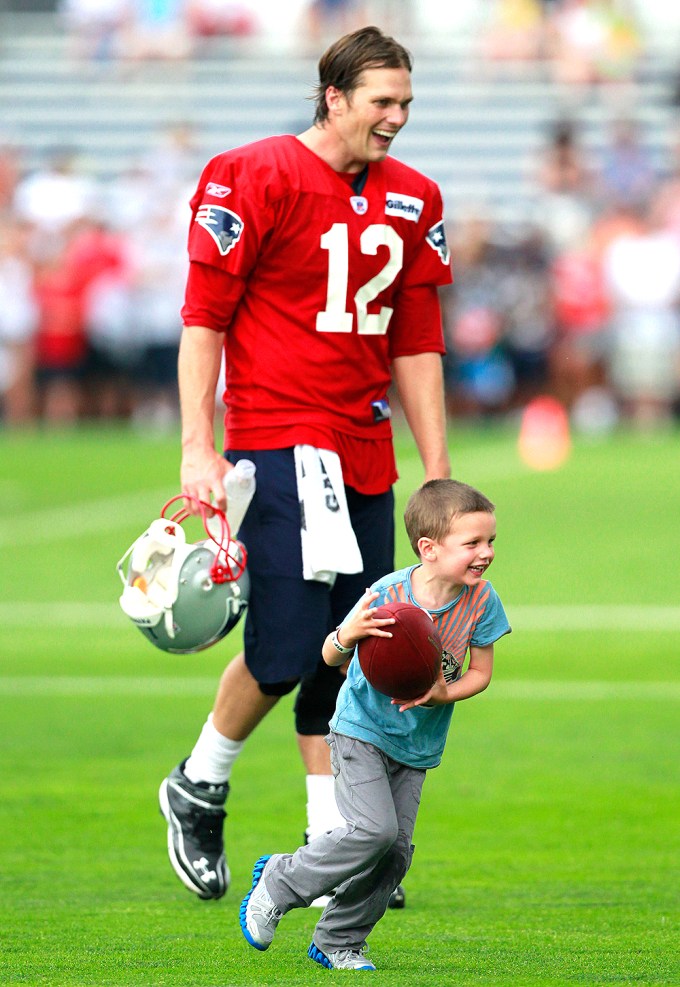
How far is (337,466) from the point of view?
18.6 ft

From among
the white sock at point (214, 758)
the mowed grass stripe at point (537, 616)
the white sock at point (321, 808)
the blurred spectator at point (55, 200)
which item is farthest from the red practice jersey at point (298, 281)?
the blurred spectator at point (55, 200)

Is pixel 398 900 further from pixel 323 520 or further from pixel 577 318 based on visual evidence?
pixel 577 318

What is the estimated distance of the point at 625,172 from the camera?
934 inches

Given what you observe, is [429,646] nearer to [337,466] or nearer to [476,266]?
A: [337,466]

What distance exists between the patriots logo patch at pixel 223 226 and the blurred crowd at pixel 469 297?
1623 cm

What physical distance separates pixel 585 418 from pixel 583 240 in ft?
6.64

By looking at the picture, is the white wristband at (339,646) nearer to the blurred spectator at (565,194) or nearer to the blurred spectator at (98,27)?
the blurred spectator at (565,194)

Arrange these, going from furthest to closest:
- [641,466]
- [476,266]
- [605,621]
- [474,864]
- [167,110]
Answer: [167,110], [476,266], [641,466], [605,621], [474,864]

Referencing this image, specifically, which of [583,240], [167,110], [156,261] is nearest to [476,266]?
[583,240]

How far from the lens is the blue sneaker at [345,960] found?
4789 mm

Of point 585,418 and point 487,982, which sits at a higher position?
point 487,982

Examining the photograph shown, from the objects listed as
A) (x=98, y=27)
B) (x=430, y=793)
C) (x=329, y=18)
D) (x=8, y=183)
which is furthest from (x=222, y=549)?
(x=98, y=27)

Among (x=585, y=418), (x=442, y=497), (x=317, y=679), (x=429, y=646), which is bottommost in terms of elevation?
(x=585, y=418)

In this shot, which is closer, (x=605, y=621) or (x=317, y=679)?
(x=317, y=679)
